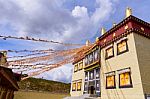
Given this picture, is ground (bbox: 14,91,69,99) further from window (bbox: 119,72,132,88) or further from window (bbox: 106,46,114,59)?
window (bbox: 119,72,132,88)

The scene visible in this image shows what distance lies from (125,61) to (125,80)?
5.24 ft

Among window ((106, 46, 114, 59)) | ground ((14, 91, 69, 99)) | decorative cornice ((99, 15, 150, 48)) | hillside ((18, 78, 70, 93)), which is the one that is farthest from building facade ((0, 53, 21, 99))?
decorative cornice ((99, 15, 150, 48))

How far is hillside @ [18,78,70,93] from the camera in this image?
31.1 meters

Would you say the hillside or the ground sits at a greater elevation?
the hillside

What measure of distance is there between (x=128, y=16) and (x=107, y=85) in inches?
265

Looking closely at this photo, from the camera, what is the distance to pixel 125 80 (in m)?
14.5

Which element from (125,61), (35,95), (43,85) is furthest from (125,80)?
(43,85)

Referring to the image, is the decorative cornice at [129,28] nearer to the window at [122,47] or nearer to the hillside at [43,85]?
the window at [122,47]

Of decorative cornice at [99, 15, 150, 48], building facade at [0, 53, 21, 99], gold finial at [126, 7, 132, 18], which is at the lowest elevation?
building facade at [0, 53, 21, 99]

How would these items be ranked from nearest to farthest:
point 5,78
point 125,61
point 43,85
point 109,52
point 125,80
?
1. point 5,78
2. point 125,80
3. point 125,61
4. point 109,52
5. point 43,85

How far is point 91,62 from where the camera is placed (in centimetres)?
2088

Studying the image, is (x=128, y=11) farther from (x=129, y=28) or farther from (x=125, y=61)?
(x=125, y=61)

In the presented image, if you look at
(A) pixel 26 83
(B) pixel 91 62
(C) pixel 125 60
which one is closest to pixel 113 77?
(C) pixel 125 60

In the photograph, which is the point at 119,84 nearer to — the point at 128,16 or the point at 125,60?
the point at 125,60
